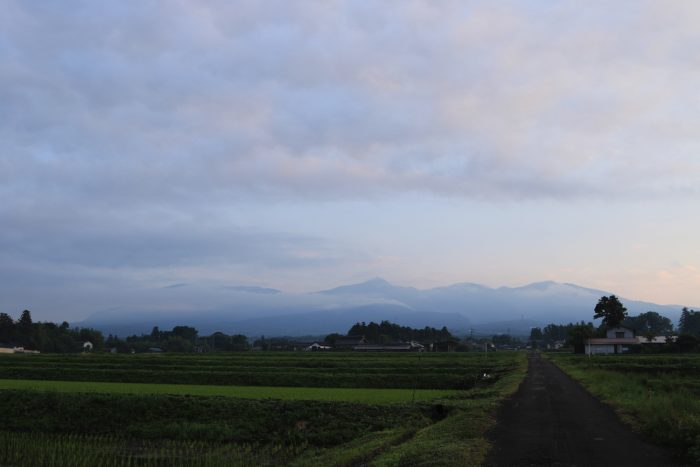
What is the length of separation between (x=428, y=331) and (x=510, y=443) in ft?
526

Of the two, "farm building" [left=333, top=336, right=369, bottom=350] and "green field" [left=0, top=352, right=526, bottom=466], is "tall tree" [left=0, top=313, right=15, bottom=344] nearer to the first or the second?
"farm building" [left=333, top=336, right=369, bottom=350]

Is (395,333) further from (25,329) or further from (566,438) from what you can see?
(566,438)

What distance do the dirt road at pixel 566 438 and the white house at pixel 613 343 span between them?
72.2m

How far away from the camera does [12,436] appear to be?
20781mm

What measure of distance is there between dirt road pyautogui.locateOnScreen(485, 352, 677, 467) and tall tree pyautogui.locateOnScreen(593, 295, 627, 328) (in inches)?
3835

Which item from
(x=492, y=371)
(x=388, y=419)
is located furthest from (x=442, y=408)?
(x=492, y=371)

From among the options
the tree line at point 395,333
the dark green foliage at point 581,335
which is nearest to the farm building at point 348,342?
the tree line at point 395,333

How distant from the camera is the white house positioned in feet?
290

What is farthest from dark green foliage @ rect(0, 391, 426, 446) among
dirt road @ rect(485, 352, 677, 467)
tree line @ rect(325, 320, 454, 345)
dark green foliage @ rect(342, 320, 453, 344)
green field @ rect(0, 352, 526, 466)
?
dark green foliage @ rect(342, 320, 453, 344)

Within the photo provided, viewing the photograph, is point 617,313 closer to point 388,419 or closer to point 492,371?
point 492,371

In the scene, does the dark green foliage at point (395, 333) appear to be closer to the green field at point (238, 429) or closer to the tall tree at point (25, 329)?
the tall tree at point (25, 329)

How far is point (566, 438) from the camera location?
13.6 m

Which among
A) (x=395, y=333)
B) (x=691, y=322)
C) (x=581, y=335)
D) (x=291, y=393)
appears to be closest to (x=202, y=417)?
(x=291, y=393)

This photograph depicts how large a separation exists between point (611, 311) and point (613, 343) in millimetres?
21487
